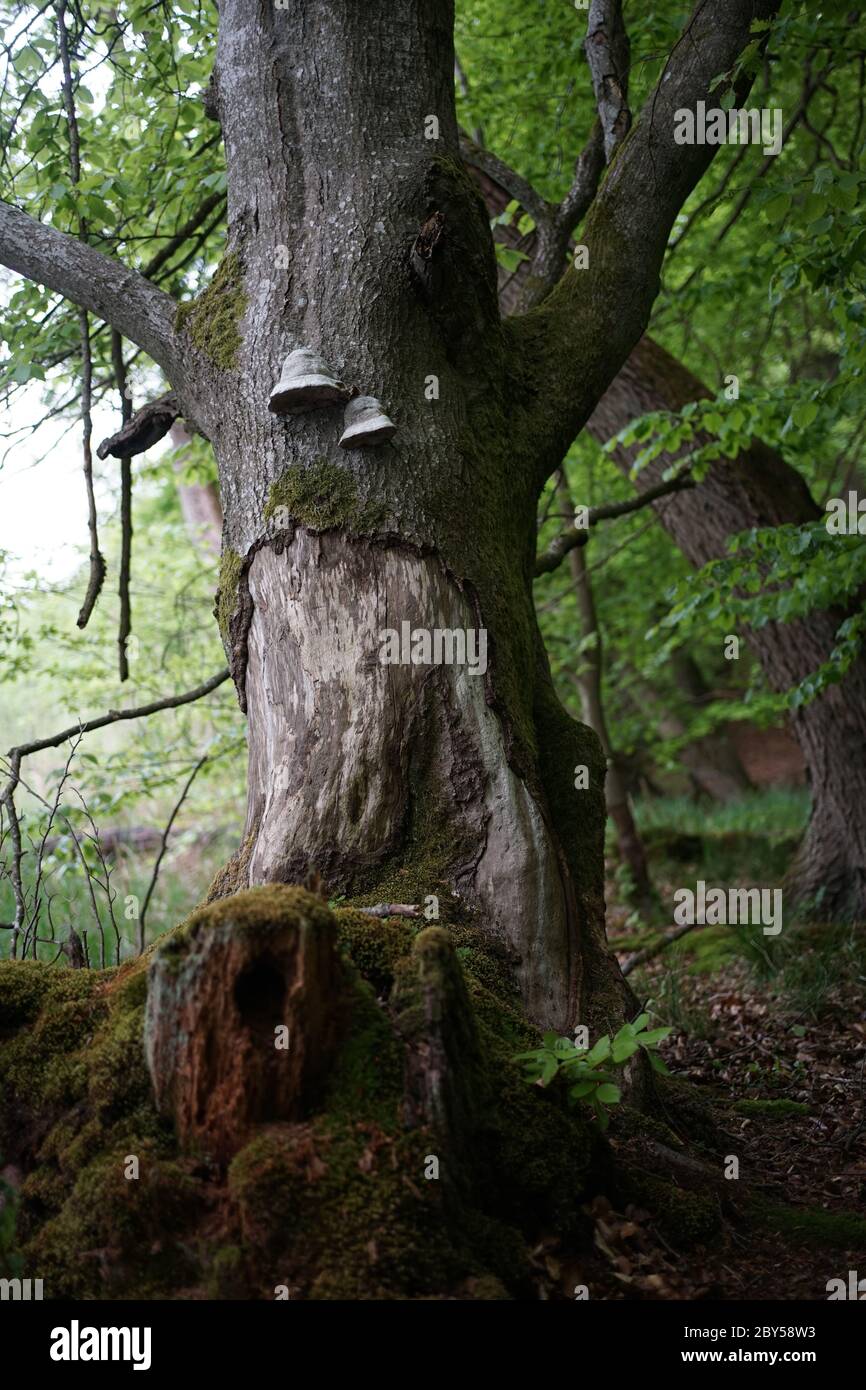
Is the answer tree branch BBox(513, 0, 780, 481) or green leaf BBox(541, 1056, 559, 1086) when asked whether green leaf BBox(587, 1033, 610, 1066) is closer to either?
green leaf BBox(541, 1056, 559, 1086)

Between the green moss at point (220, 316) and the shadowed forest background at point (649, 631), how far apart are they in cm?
88

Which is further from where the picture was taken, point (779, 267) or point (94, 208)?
point (779, 267)

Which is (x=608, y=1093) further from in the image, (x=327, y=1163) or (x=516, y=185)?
(x=516, y=185)

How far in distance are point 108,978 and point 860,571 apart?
4.54 metres

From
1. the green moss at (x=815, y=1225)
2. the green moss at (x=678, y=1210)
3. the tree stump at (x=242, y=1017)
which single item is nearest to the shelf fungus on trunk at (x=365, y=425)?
the tree stump at (x=242, y=1017)

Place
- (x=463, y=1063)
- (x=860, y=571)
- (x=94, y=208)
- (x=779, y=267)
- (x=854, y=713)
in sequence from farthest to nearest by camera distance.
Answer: (x=854, y=713)
(x=860, y=571)
(x=779, y=267)
(x=94, y=208)
(x=463, y=1063)

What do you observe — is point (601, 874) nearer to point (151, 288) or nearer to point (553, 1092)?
point (553, 1092)

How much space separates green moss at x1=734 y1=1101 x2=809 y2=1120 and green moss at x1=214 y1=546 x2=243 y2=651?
2.58m

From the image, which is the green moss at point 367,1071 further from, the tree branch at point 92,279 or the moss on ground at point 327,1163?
the tree branch at point 92,279

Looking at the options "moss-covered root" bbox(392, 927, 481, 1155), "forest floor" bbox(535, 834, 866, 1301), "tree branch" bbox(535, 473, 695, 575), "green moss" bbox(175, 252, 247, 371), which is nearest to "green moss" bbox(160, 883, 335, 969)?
"moss-covered root" bbox(392, 927, 481, 1155)

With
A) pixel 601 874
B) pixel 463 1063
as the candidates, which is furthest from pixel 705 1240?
pixel 601 874

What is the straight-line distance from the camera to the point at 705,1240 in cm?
265

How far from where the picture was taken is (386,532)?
10.9ft

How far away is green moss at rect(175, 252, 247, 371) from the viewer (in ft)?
12.2
